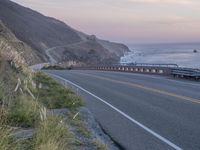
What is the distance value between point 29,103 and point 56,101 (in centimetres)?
466

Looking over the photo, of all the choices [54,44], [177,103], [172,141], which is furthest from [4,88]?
[54,44]

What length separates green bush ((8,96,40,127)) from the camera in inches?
451

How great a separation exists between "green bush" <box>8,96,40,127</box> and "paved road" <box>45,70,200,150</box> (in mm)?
1905

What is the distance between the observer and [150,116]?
15.8 metres

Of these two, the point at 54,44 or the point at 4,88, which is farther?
the point at 54,44

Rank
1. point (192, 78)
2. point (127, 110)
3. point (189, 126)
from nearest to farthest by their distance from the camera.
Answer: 1. point (189, 126)
2. point (127, 110)
3. point (192, 78)

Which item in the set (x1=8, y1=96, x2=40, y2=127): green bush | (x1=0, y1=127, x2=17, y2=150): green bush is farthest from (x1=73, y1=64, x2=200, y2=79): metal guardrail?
(x1=0, y1=127, x2=17, y2=150): green bush

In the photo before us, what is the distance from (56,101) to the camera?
58.1ft

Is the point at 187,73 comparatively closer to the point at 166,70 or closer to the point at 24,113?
the point at 166,70

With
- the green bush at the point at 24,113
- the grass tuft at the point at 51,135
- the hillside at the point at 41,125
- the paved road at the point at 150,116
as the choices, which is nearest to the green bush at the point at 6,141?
the hillside at the point at 41,125

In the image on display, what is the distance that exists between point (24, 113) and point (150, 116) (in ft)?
16.5

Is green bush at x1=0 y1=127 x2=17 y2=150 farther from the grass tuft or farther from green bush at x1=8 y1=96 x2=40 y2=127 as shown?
green bush at x1=8 y1=96 x2=40 y2=127

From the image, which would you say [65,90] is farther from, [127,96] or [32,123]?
[32,123]

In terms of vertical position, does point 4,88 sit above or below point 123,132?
above
